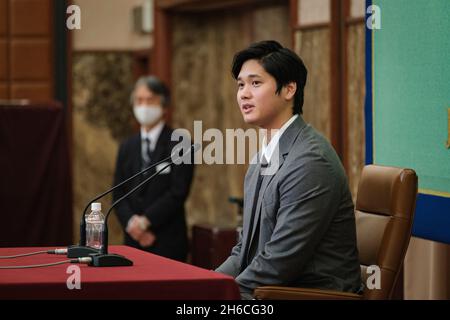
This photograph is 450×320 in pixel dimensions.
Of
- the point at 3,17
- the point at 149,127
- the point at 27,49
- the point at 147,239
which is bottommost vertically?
the point at 147,239

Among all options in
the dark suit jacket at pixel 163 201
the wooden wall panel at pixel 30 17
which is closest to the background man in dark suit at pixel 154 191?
the dark suit jacket at pixel 163 201

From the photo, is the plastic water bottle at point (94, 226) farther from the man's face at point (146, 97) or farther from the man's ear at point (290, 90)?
the man's face at point (146, 97)

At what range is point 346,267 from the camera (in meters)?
3.07

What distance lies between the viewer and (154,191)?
207 inches

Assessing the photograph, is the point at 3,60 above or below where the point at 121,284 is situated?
above

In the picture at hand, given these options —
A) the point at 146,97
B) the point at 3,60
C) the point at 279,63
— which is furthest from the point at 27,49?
the point at 279,63

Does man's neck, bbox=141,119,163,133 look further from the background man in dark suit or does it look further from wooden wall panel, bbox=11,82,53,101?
wooden wall panel, bbox=11,82,53,101

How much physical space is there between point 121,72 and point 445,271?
4.89 meters

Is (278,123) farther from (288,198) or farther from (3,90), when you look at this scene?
(3,90)

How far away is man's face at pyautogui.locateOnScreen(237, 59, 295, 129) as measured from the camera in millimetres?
3174

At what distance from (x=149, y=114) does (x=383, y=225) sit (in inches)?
97.9

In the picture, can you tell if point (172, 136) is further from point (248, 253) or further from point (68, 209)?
point (248, 253)
